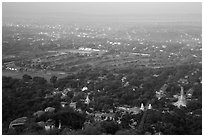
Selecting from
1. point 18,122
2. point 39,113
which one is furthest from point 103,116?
point 18,122

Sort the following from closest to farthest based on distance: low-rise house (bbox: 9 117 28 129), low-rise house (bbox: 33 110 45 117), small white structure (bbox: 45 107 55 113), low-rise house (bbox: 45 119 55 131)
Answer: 1. low-rise house (bbox: 45 119 55 131)
2. low-rise house (bbox: 9 117 28 129)
3. low-rise house (bbox: 33 110 45 117)
4. small white structure (bbox: 45 107 55 113)

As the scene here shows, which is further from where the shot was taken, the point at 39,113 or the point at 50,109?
the point at 50,109

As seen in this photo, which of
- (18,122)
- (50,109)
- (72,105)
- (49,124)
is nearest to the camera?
(49,124)

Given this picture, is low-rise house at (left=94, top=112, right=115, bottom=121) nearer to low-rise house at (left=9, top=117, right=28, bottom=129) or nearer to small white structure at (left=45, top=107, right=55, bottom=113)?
small white structure at (left=45, top=107, right=55, bottom=113)

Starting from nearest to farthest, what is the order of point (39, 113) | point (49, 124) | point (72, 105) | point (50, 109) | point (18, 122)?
point (49, 124), point (18, 122), point (39, 113), point (50, 109), point (72, 105)

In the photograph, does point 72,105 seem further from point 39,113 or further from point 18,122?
point 18,122

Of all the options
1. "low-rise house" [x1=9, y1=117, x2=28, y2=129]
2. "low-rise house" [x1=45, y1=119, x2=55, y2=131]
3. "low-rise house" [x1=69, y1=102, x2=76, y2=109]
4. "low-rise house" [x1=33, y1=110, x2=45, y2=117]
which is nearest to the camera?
"low-rise house" [x1=45, y1=119, x2=55, y2=131]

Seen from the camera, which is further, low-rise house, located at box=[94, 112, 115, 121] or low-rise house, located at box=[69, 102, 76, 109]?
low-rise house, located at box=[69, 102, 76, 109]

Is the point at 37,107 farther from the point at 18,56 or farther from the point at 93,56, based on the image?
the point at 93,56

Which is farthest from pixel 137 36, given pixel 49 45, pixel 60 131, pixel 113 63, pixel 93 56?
pixel 60 131

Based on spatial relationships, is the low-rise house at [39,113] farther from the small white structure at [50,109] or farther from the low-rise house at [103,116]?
the low-rise house at [103,116]

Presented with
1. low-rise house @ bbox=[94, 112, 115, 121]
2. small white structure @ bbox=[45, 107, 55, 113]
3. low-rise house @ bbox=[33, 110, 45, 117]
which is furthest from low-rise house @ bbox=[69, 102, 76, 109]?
low-rise house @ bbox=[33, 110, 45, 117]

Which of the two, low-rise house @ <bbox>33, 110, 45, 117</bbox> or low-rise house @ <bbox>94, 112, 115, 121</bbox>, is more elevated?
low-rise house @ <bbox>33, 110, 45, 117</bbox>
